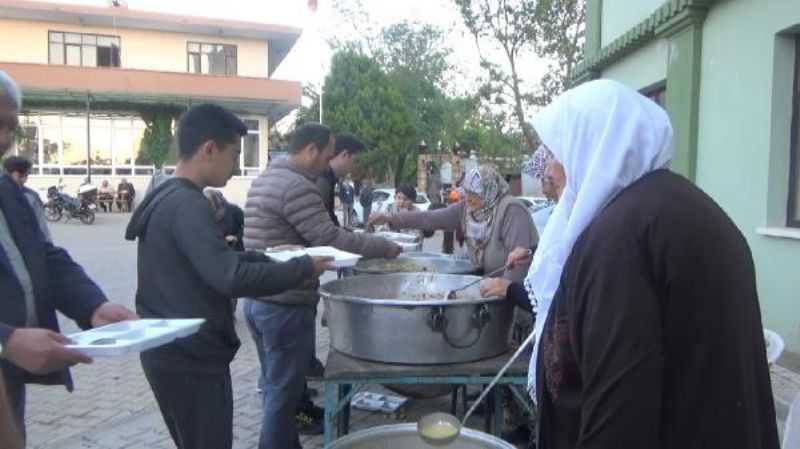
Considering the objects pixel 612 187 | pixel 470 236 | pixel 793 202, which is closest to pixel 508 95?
pixel 793 202

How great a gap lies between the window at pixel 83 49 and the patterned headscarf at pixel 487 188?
26.7m

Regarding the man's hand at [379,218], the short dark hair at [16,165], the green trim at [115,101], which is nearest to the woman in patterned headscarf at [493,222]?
the man's hand at [379,218]

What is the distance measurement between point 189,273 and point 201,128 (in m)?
0.51

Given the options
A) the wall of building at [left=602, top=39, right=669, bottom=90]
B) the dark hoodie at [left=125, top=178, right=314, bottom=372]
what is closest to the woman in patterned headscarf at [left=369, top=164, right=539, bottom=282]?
the dark hoodie at [left=125, top=178, right=314, bottom=372]

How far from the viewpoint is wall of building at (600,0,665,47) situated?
8.60 metres

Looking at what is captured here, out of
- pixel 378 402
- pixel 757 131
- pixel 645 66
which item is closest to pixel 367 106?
pixel 645 66

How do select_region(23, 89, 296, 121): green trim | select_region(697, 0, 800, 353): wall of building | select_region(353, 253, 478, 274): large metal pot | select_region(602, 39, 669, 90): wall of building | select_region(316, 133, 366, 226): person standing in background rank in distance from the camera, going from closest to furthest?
select_region(353, 253, 478, 274): large metal pot < select_region(316, 133, 366, 226): person standing in background < select_region(697, 0, 800, 353): wall of building < select_region(602, 39, 669, 90): wall of building < select_region(23, 89, 296, 121): green trim

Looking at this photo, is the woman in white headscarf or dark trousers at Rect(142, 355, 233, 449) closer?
the woman in white headscarf

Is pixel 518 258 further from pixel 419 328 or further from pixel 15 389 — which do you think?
pixel 15 389

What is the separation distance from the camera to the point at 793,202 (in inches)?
222

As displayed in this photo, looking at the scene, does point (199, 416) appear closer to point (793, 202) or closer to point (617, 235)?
point (617, 235)

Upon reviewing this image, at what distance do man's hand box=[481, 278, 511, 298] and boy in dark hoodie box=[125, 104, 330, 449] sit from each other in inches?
32.0

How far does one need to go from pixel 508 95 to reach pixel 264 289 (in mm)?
16053

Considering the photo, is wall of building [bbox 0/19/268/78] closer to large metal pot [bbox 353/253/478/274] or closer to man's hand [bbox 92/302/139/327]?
large metal pot [bbox 353/253/478/274]
